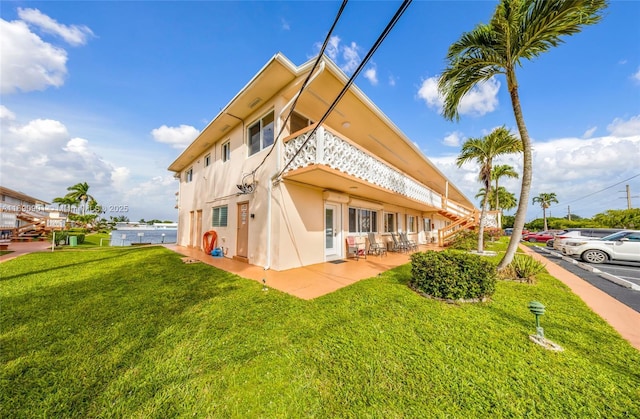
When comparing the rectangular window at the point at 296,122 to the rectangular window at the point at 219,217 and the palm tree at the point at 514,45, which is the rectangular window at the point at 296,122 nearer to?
the palm tree at the point at 514,45

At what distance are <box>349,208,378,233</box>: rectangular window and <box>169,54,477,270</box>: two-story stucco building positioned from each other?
50 millimetres

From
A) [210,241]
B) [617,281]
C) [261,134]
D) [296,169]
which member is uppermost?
[261,134]

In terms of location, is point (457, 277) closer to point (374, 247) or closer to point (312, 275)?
point (312, 275)

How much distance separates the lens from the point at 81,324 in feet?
11.4

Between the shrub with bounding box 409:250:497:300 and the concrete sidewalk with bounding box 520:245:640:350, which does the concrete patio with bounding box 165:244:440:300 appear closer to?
the shrub with bounding box 409:250:497:300

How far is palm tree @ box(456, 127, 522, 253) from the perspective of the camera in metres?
11.3

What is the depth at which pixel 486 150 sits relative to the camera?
39.2ft

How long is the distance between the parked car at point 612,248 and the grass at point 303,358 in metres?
8.83

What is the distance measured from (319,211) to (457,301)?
5.21 m

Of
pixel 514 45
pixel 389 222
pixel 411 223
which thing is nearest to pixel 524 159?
pixel 514 45

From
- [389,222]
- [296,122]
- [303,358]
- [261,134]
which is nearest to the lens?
[303,358]

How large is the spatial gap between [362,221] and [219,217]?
7176mm

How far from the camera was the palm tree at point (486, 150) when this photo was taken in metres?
11.3

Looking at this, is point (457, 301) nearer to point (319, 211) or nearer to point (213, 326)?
point (213, 326)
